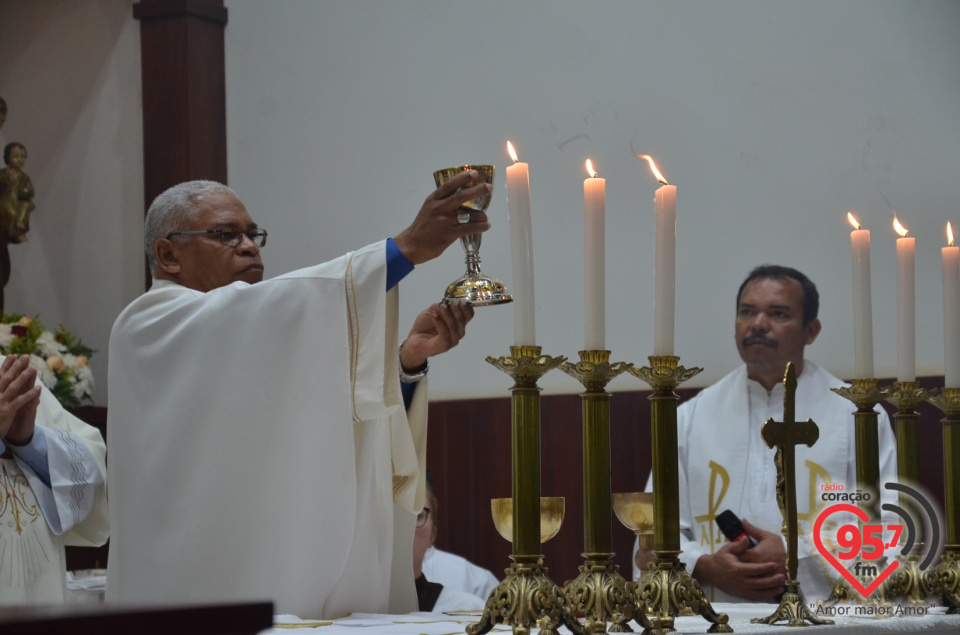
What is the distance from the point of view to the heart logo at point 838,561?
268 centimetres

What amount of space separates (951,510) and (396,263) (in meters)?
1.35

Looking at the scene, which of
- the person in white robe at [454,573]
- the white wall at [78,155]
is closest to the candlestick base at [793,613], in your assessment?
the person in white robe at [454,573]

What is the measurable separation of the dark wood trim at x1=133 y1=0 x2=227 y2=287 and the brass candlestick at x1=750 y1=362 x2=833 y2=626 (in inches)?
183

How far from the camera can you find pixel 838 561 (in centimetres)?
269

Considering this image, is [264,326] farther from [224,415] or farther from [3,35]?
[3,35]

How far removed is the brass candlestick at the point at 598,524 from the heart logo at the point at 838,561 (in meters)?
0.59

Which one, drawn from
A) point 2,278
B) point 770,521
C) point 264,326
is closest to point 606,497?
point 264,326

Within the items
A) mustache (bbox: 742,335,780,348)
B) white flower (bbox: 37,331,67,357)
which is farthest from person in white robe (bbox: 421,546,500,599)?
white flower (bbox: 37,331,67,357)

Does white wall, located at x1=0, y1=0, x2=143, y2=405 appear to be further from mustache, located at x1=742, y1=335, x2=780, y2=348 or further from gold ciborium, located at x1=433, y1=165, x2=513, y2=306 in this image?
gold ciborium, located at x1=433, y1=165, x2=513, y2=306

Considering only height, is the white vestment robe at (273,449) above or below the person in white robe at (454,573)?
above

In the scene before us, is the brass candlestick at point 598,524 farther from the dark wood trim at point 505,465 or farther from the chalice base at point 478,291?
the dark wood trim at point 505,465

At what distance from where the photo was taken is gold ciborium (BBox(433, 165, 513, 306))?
9.04 ft

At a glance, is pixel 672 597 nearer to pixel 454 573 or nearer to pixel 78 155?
pixel 454 573

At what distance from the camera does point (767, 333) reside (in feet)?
18.9
